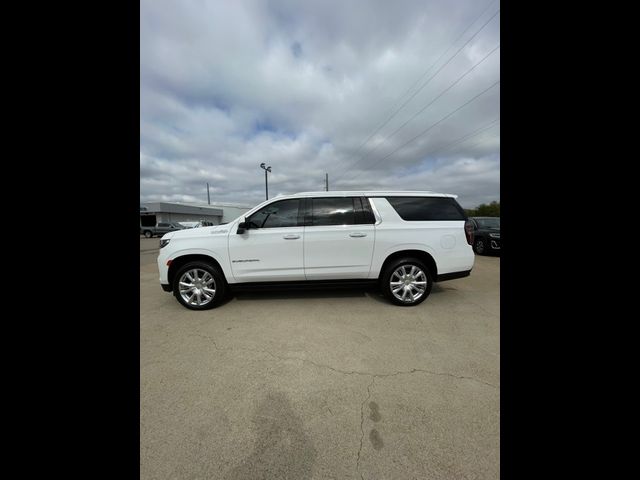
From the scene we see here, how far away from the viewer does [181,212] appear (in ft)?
135

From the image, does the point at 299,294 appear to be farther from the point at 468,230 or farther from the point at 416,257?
the point at 468,230

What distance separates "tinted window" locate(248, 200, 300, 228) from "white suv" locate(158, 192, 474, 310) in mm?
16

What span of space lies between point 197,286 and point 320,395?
2665mm

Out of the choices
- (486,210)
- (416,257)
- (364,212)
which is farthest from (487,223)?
(486,210)

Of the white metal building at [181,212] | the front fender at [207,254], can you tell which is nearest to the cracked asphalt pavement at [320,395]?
the front fender at [207,254]

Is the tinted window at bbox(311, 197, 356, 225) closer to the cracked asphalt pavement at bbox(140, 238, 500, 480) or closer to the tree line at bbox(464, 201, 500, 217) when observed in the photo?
the cracked asphalt pavement at bbox(140, 238, 500, 480)

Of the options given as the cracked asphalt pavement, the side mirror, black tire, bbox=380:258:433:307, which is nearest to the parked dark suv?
black tire, bbox=380:258:433:307

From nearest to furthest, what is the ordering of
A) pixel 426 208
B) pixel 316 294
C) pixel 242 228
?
pixel 242 228 → pixel 426 208 → pixel 316 294

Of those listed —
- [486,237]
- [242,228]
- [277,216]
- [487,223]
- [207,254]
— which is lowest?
[207,254]

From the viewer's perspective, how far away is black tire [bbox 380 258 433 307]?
3750 mm
